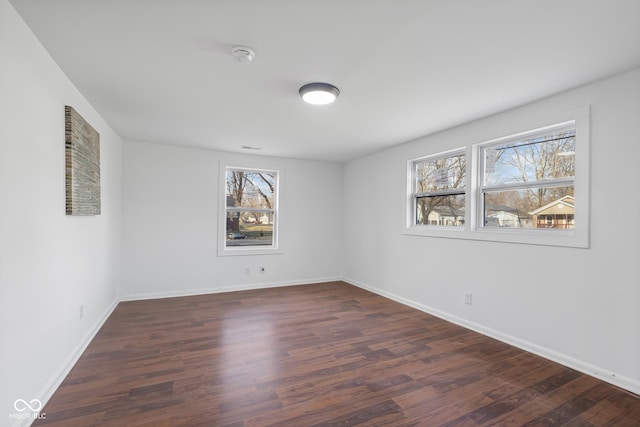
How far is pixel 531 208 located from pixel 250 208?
411 centimetres

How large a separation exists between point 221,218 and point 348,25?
3945 mm

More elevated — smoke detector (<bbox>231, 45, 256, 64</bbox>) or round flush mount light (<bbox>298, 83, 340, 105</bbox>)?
smoke detector (<bbox>231, 45, 256, 64</bbox>)

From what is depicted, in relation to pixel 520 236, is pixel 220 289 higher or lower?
lower

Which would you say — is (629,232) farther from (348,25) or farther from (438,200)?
(348,25)

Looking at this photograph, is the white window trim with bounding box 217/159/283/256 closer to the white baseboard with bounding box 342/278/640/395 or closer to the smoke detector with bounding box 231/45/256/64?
the white baseboard with bounding box 342/278/640/395

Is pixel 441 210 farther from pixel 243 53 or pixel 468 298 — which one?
pixel 243 53

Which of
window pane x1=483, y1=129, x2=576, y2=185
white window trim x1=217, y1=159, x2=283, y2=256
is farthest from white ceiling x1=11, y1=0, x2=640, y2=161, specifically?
white window trim x1=217, y1=159, x2=283, y2=256

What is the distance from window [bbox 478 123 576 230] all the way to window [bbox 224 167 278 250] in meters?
3.45

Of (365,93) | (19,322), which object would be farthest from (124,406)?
(365,93)

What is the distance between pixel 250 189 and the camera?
541cm

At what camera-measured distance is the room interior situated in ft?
5.42

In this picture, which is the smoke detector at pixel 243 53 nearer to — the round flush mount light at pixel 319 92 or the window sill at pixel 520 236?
the round flush mount light at pixel 319 92

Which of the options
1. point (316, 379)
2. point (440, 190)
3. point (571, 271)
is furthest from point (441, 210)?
point (316, 379)

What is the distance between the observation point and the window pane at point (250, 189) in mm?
5273
